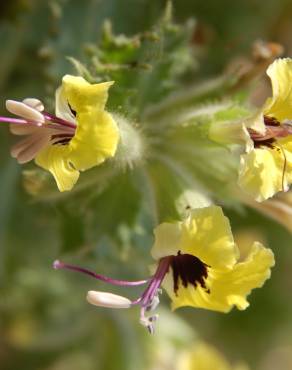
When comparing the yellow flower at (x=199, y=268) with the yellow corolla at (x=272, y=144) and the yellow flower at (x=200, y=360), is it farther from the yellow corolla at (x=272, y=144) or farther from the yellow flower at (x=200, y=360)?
the yellow flower at (x=200, y=360)

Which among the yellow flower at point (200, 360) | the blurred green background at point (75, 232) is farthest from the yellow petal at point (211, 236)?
the yellow flower at point (200, 360)

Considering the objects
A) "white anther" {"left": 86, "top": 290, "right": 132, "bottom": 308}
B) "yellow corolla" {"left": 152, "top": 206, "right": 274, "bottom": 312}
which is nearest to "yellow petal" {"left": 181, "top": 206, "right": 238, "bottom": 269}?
"yellow corolla" {"left": 152, "top": 206, "right": 274, "bottom": 312}

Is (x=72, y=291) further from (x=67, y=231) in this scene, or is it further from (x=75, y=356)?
(x=67, y=231)

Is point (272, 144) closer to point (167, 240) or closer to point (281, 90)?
point (281, 90)

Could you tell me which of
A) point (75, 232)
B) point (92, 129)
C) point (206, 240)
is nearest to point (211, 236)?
point (206, 240)

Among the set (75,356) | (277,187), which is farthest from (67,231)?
(75,356)

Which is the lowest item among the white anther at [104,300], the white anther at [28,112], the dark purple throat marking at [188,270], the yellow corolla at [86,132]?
the white anther at [104,300]

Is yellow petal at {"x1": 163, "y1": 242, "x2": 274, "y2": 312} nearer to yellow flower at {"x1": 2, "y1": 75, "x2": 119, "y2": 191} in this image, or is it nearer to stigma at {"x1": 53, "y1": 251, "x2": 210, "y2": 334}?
stigma at {"x1": 53, "y1": 251, "x2": 210, "y2": 334}
